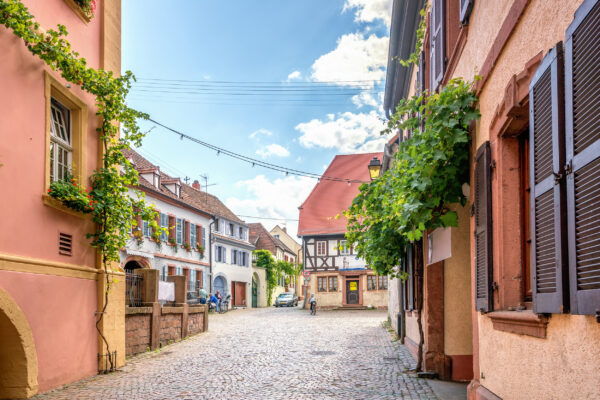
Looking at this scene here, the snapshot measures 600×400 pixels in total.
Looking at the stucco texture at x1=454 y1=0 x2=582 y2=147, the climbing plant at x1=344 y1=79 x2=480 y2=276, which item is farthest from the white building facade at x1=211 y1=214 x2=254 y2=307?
the stucco texture at x1=454 y1=0 x2=582 y2=147

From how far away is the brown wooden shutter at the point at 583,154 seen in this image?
2.58 metres

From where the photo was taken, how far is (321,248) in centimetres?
3928

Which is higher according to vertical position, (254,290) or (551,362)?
(551,362)

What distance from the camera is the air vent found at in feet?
27.9

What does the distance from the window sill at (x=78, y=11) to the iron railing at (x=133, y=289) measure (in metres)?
5.54

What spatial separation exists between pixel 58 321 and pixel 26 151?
2.57 meters

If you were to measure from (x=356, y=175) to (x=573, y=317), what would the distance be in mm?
36266

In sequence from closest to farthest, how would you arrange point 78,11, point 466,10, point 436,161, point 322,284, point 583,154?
point 583,154 → point 436,161 → point 466,10 → point 78,11 → point 322,284

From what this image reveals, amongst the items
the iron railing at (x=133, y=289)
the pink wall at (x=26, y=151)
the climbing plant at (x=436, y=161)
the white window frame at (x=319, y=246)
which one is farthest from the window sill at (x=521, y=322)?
the white window frame at (x=319, y=246)

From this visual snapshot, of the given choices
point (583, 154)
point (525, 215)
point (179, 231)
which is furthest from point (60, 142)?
point (179, 231)

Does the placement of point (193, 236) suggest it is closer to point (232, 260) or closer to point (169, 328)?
point (232, 260)

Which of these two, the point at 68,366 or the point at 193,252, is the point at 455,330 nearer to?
the point at 68,366

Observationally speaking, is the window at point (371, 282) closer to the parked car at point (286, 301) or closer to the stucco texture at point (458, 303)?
the parked car at point (286, 301)

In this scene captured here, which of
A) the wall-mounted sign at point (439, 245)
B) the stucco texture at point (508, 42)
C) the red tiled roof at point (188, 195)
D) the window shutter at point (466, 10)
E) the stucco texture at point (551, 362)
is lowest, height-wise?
the stucco texture at point (551, 362)
